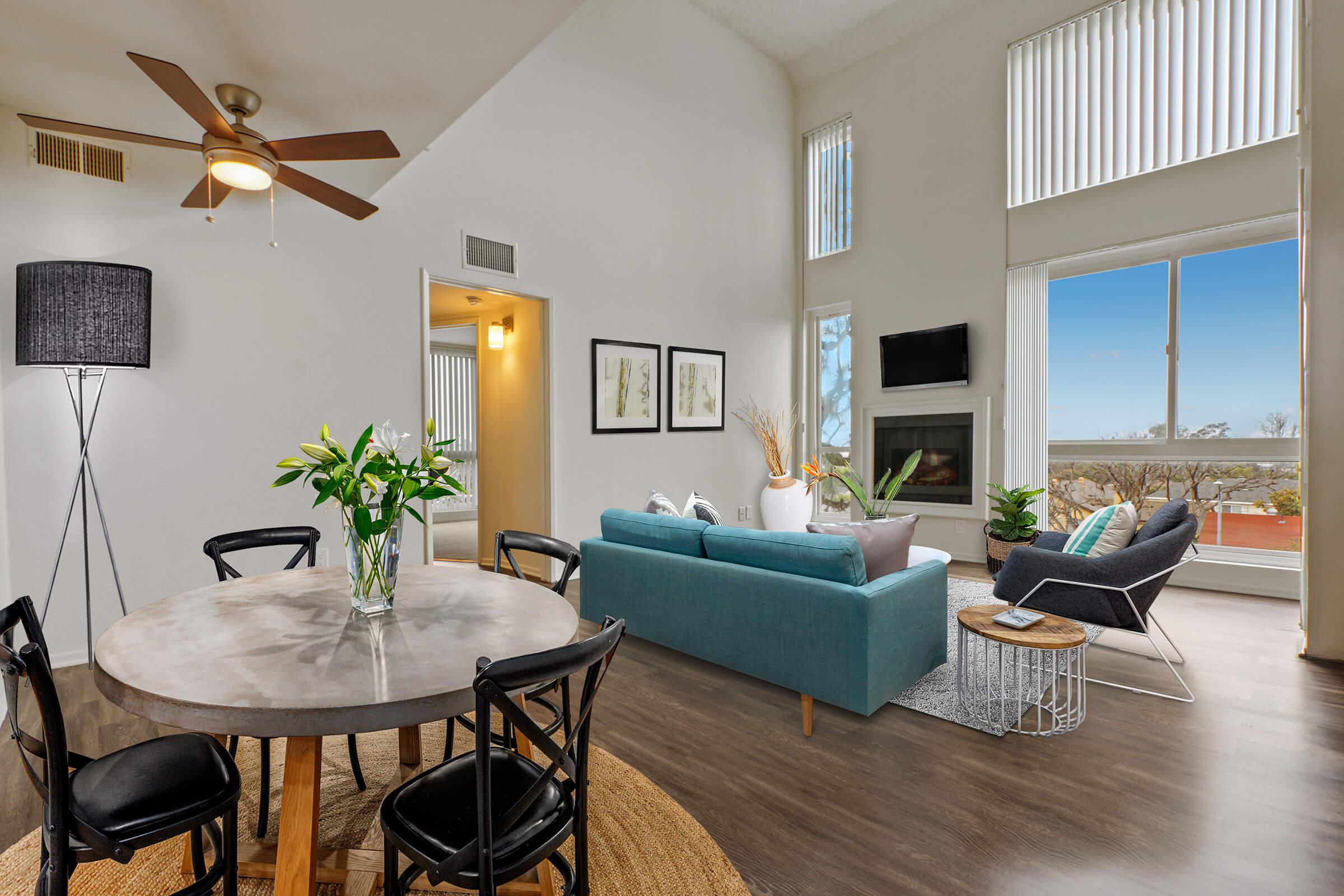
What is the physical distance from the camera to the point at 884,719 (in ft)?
8.61

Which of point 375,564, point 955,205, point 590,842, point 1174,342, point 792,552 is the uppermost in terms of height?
point 955,205

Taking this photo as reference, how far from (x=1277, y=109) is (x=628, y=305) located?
476 centimetres

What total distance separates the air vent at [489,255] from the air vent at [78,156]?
1830 mm

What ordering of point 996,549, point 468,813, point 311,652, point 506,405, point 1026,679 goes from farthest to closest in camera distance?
1. point 506,405
2. point 996,549
3. point 1026,679
4. point 311,652
5. point 468,813

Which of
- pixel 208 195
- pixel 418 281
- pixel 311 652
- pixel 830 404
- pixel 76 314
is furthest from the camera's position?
pixel 830 404

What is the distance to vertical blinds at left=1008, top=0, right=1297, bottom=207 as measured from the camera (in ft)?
14.9

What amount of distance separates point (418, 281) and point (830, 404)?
14.3 feet

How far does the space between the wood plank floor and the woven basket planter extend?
191 centimetres

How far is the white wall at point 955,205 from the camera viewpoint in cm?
499

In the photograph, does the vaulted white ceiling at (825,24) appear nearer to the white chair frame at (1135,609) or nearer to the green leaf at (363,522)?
the white chair frame at (1135,609)

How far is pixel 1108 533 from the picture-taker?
3.12 m

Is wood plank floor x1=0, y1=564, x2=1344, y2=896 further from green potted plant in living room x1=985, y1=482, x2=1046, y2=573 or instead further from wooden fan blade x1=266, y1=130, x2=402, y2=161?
wooden fan blade x1=266, y1=130, x2=402, y2=161

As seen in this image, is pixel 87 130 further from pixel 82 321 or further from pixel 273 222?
pixel 273 222

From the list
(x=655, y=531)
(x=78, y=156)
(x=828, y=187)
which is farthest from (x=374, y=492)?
(x=828, y=187)
